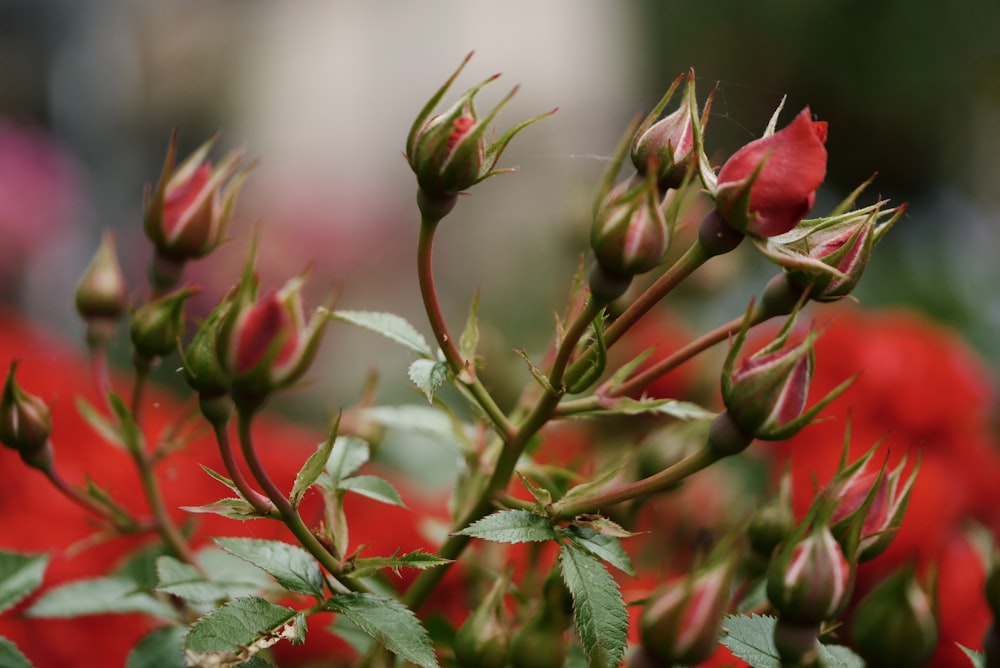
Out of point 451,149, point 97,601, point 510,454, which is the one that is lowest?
point 97,601

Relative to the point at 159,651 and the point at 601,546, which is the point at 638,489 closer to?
the point at 601,546

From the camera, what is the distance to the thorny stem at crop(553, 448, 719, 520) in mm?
353

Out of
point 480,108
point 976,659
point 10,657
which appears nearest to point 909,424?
point 976,659

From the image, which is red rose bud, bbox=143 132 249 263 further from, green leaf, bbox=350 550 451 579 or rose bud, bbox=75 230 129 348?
green leaf, bbox=350 550 451 579

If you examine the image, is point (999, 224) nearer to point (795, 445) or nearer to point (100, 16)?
point (795, 445)

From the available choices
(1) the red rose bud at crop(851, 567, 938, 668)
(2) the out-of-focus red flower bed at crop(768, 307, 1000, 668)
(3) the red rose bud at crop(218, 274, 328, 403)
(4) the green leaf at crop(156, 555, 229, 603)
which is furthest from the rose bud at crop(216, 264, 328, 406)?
(2) the out-of-focus red flower bed at crop(768, 307, 1000, 668)

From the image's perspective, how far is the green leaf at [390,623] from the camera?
1.06 feet

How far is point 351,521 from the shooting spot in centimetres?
64

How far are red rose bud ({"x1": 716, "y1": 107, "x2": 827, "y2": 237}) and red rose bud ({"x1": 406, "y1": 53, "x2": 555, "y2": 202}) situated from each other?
3.0 inches

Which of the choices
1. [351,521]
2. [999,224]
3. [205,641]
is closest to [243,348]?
[205,641]

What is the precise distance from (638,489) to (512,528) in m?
0.05

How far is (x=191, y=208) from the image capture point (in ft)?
1.46

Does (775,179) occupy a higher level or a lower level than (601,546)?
higher

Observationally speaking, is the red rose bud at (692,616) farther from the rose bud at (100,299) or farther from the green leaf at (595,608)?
the rose bud at (100,299)
